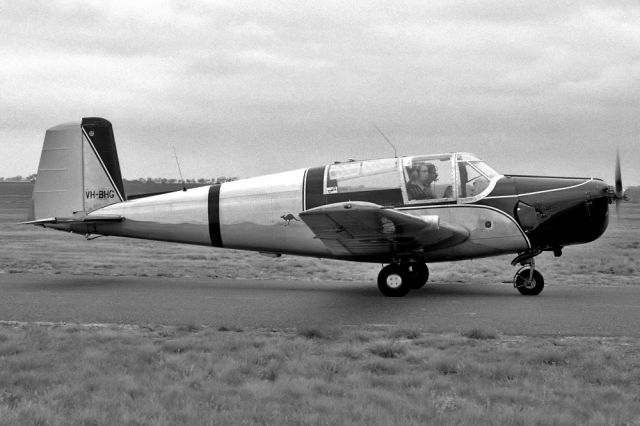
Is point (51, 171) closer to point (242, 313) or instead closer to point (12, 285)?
point (12, 285)

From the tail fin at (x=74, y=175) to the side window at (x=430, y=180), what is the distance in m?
6.42

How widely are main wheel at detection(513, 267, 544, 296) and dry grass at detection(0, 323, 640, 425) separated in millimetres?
4316

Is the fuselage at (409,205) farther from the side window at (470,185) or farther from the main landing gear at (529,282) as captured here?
Result: the main landing gear at (529,282)

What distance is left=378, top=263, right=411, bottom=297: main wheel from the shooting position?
12.4 meters

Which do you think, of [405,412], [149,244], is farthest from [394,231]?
[149,244]

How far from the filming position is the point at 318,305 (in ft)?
36.7

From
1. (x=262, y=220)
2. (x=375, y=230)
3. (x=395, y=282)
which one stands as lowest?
(x=395, y=282)

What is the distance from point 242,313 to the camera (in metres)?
10.4

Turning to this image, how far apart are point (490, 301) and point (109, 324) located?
6043 mm

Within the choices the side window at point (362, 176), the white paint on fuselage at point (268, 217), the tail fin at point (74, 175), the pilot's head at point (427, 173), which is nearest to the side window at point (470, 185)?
the pilot's head at point (427, 173)

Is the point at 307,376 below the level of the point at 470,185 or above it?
below

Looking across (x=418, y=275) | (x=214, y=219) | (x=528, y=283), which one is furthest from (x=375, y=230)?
(x=214, y=219)

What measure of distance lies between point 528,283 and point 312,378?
7.25 metres

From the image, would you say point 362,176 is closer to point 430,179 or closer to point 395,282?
point 430,179
